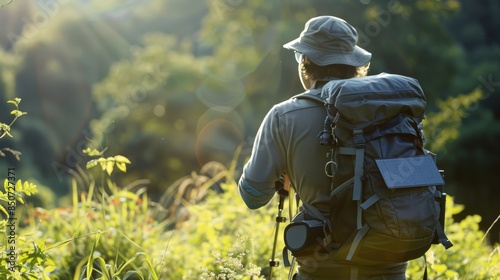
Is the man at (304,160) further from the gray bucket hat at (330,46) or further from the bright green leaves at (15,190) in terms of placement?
the bright green leaves at (15,190)

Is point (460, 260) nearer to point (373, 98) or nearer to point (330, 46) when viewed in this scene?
point (330, 46)

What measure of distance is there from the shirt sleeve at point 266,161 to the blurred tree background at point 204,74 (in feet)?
33.2

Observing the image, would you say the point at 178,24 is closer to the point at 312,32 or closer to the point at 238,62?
the point at 238,62

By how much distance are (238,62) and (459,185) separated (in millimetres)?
9140

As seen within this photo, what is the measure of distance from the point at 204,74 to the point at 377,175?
23351 mm

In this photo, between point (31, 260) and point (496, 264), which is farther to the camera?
point (496, 264)

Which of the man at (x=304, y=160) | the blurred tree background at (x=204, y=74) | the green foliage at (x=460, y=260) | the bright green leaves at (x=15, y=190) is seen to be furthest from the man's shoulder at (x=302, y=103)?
the blurred tree background at (x=204, y=74)

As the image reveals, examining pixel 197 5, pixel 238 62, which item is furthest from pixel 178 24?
pixel 238 62

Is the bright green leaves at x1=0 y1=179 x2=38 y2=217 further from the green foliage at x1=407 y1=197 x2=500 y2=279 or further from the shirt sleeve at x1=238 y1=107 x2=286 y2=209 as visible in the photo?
the green foliage at x1=407 y1=197 x2=500 y2=279

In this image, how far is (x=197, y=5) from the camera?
109 feet

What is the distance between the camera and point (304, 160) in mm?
3045

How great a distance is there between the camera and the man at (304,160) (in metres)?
3.03

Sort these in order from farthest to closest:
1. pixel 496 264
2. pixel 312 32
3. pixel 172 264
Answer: pixel 172 264 → pixel 496 264 → pixel 312 32

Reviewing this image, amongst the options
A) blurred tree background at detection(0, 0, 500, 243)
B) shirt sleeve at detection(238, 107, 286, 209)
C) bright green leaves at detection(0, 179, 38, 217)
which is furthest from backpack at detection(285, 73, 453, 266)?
blurred tree background at detection(0, 0, 500, 243)
